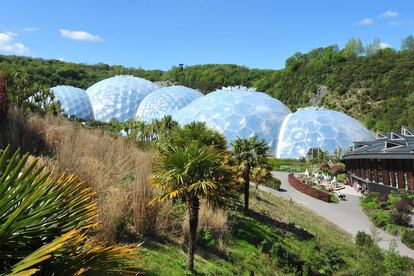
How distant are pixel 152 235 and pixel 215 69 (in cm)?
15112

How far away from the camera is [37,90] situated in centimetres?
7062

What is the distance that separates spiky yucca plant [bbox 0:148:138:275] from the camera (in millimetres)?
3105

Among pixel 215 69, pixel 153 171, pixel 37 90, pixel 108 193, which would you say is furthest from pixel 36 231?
pixel 215 69

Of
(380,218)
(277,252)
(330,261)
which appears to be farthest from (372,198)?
(277,252)

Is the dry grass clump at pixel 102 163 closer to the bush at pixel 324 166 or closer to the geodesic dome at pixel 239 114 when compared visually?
the bush at pixel 324 166

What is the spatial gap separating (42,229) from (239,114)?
61002 millimetres

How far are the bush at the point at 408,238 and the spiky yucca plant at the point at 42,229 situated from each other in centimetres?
2119

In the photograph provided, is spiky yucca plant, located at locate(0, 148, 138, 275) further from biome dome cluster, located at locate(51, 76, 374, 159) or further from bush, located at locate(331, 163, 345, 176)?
biome dome cluster, located at locate(51, 76, 374, 159)

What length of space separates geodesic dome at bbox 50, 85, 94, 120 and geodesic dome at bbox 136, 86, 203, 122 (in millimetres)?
12054

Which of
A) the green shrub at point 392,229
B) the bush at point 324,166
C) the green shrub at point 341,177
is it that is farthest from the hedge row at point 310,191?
the bush at point 324,166

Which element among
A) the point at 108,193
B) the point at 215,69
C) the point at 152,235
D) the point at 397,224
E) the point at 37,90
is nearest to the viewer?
the point at 108,193

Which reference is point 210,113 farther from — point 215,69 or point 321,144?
point 215,69

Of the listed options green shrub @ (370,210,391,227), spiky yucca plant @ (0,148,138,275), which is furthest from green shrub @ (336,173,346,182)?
spiky yucca plant @ (0,148,138,275)

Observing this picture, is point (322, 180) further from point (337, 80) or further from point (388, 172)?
point (337, 80)
